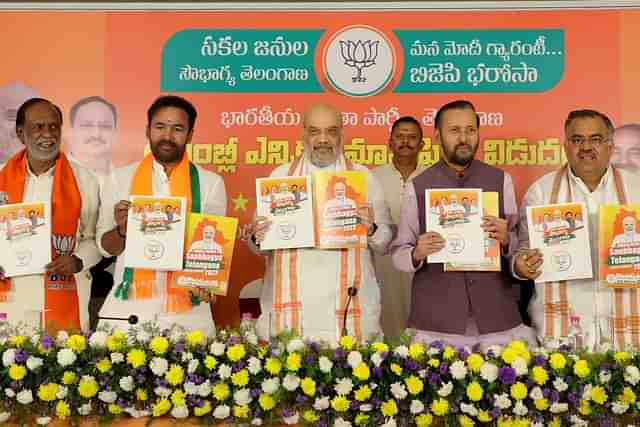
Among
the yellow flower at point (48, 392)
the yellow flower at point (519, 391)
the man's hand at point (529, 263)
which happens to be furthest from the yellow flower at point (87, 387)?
the man's hand at point (529, 263)

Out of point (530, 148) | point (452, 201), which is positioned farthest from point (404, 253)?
point (530, 148)

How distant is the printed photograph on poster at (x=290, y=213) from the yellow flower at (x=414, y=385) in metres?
1.15

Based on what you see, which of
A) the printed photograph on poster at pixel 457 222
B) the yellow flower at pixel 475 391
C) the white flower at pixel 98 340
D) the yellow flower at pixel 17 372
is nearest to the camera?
the yellow flower at pixel 475 391

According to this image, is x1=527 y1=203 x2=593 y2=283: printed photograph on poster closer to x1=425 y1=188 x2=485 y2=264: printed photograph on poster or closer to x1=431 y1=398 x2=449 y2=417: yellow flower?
x1=425 y1=188 x2=485 y2=264: printed photograph on poster

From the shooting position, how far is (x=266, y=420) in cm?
293

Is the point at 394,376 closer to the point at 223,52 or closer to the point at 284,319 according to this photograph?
the point at 284,319

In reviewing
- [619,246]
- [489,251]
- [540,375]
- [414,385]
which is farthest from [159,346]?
[619,246]

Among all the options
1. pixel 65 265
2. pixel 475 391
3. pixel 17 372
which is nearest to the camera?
pixel 475 391

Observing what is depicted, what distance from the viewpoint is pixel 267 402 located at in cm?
288

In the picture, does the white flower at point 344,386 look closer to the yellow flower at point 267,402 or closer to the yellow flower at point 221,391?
the yellow flower at point 267,402

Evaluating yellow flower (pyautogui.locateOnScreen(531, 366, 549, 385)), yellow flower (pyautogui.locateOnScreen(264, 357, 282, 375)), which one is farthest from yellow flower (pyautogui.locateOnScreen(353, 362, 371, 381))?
yellow flower (pyautogui.locateOnScreen(531, 366, 549, 385))

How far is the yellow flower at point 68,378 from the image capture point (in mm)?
2916

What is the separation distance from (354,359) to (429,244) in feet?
3.18

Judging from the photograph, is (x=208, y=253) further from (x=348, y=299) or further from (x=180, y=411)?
(x=180, y=411)
